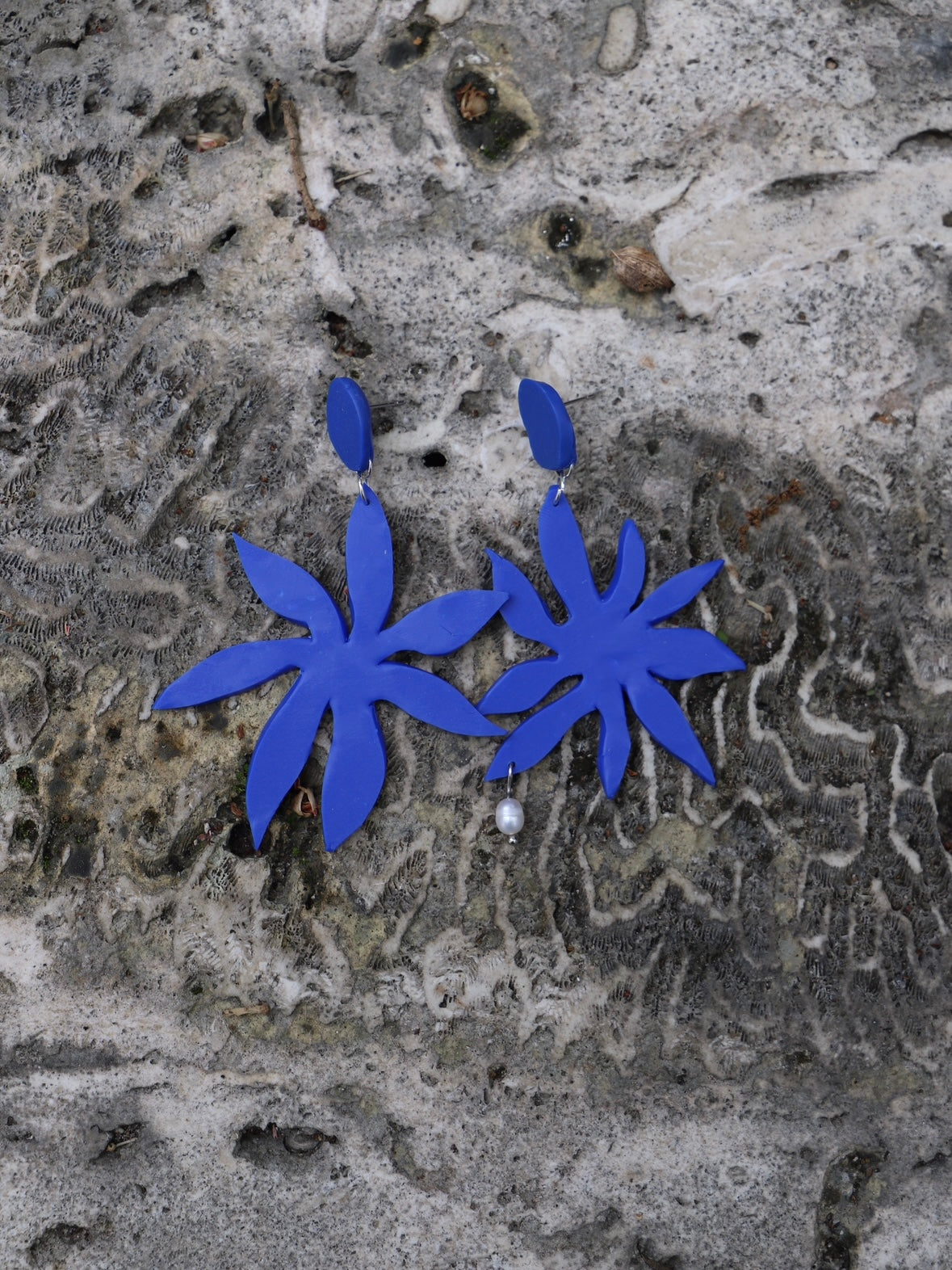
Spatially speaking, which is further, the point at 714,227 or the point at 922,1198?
the point at 714,227

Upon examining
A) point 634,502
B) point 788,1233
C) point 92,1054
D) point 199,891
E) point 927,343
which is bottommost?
point 788,1233

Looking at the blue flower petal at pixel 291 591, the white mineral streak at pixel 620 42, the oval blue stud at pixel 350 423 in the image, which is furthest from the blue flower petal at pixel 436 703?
the white mineral streak at pixel 620 42

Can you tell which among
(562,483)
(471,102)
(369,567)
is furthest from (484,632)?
(471,102)

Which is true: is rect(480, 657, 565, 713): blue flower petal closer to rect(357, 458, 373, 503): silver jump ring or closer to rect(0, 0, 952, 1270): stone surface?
rect(0, 0, 952, 1270): stone surface

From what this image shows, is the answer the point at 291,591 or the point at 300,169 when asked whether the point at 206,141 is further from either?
the point at 291,591

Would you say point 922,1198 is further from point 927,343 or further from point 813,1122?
point 927,343

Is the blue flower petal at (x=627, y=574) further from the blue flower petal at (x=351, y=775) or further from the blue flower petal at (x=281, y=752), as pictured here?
the blue flower petal at (x=281, y=752)

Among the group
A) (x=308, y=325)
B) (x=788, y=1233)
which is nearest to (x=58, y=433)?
(x=308, y=325)
